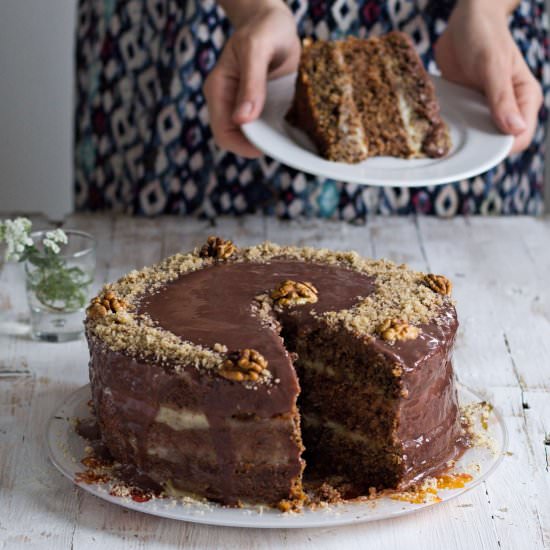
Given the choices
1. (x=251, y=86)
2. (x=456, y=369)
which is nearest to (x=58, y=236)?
(x=251, y=86)

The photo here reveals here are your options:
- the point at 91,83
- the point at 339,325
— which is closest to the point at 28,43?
the point at 91,83

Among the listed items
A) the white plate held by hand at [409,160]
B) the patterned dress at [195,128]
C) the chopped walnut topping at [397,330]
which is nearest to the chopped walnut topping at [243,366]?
the chopped walnut topping at [397,330]

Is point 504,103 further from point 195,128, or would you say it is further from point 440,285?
point 195,128

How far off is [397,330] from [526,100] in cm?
142

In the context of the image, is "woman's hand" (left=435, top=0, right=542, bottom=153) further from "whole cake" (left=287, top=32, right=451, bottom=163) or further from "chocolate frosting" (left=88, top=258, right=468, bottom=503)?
"chocolate frosting" (left=88, top=258, right=468, bottom=503)

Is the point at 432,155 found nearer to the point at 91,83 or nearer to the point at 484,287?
the point at 484,287

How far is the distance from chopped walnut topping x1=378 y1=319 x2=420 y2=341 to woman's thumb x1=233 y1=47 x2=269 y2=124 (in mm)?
1061

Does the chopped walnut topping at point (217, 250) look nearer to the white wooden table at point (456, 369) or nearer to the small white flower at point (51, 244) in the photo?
the small white flower at point (51, 244)

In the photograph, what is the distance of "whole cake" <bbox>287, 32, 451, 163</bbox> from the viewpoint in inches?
122

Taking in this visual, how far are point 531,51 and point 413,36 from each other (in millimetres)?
476

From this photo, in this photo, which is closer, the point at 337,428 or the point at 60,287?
the point at 337,428

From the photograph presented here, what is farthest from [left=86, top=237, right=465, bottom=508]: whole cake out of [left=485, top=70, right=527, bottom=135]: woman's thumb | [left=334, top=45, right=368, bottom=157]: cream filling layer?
[left=485, top=70, right=527, bottom=135]: woman's thumb

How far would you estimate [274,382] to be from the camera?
2123 millimetres

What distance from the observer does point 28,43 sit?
4.92 metres
